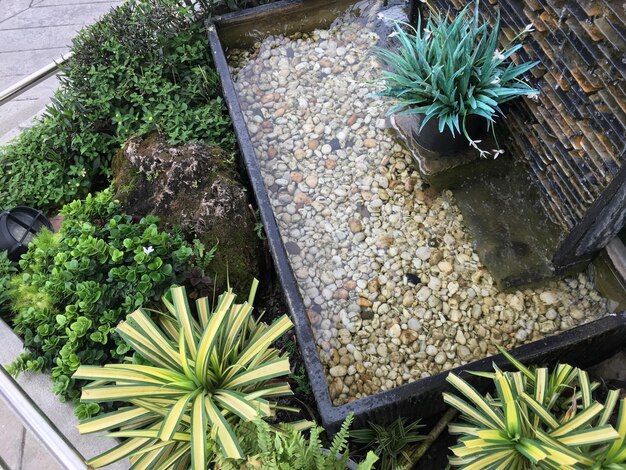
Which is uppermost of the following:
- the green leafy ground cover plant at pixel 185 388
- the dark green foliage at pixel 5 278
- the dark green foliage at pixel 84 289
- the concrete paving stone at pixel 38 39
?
the concrete paving stone at pixel 38 39

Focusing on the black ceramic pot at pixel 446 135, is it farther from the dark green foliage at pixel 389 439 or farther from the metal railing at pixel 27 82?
the metal railing at pixel 27 82

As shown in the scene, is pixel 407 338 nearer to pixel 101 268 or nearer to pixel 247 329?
pixel 247 329

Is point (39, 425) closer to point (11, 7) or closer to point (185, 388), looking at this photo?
point (185, 388)

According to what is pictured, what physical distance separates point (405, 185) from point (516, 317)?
1.00 m

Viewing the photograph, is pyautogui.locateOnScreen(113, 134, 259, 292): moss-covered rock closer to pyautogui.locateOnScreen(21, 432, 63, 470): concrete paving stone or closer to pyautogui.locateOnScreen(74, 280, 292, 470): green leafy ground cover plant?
pyautogui.locateOnScreen(74, 280, 292, 470): green leafy ground cover plant

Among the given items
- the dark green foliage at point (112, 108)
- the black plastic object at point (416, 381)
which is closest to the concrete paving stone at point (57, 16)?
the dark green foliage at point (112, 108)

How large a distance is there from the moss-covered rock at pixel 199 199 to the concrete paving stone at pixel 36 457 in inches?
41.5

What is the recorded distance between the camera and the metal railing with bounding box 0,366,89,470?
2174mm

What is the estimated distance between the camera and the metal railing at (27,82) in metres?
3.89

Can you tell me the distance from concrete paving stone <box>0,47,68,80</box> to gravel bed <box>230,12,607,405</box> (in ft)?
5.04

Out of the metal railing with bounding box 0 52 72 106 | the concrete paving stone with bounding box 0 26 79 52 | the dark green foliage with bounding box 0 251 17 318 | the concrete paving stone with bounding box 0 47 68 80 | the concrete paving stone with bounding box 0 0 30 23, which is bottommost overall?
the dark green foliage with bounding box 0 251 17 318

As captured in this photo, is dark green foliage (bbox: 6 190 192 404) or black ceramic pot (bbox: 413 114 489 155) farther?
black ceramic pot (bbox: 413 114 489 155)

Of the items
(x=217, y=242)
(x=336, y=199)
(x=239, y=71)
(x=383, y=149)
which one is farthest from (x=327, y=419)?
(x=239, y=71)

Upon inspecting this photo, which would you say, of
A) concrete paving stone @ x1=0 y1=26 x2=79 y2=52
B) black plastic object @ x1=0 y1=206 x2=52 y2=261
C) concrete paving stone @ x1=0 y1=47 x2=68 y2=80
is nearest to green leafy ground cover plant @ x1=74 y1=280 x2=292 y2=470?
black plastic object @ x1=0 y1=206 x2=52 y2=261
